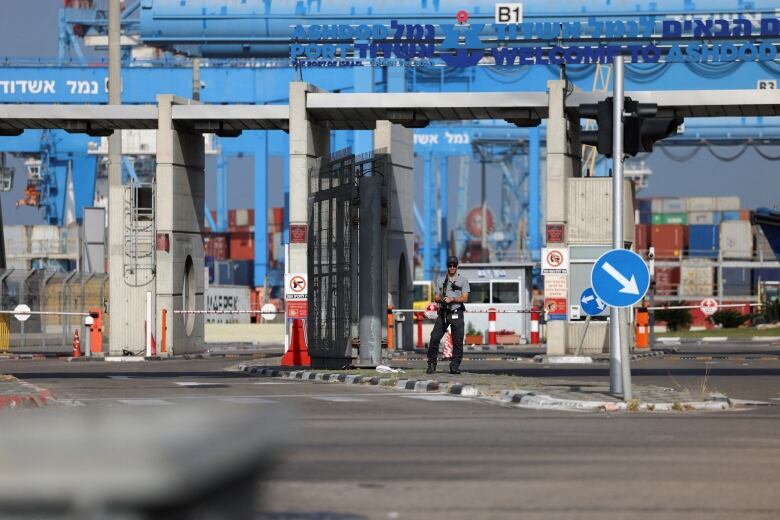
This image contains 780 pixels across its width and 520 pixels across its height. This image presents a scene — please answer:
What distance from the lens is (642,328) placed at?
129 feet

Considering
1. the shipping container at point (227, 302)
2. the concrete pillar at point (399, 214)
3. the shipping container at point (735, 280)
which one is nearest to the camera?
the concrete pillar at point (399, 214)

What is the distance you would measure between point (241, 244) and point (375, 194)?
119m

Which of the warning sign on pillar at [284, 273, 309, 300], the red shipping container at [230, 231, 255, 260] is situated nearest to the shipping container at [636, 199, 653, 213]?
the red shipping container at [230, 231, 255, 260]

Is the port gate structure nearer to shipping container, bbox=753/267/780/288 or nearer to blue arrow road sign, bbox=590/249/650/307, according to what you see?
blue arrow road sign, bbox=590/249/650/307

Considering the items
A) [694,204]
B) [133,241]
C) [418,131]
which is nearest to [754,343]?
[133,241]

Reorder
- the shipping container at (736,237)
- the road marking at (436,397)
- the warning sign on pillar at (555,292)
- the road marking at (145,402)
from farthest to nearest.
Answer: the shipping container at (736,237), the warning sign on pillar at (555,292), the road marking at (436,397), the road marking at (145,402)

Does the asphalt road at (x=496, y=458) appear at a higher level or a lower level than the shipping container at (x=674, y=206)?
lower

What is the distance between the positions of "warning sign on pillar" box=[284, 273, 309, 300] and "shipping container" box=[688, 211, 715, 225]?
116435 mm

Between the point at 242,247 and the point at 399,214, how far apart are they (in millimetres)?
106061

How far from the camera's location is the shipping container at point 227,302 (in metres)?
75.5

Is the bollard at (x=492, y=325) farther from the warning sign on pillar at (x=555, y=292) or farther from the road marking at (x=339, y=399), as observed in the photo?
the road marking at (x=339, y=399)

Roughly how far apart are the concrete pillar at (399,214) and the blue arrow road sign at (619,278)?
837 inches

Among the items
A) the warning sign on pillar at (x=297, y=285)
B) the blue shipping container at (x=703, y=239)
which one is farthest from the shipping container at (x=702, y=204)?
the warning sign on pillar at (x=297, y=285)

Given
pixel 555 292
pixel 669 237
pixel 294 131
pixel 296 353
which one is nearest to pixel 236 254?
pixel 669 237
